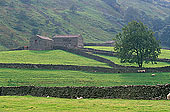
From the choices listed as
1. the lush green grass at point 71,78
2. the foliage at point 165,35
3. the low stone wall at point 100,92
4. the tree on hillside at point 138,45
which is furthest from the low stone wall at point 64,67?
the foliage at point 165,35

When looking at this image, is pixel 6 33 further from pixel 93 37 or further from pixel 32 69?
pixel 32 69

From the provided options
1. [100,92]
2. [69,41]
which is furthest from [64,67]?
[69,41]

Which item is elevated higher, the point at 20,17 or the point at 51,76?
the point at 20,17

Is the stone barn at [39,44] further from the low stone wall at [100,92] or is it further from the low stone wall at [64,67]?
the low stone wall at [100,92]

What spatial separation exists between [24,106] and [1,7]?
566ft

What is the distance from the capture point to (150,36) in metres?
72.8

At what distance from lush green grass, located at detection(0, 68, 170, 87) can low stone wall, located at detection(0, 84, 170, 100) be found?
39.4 feet

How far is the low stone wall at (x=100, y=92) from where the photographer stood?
28297 millimetres

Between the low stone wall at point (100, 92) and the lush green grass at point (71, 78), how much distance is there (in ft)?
39.4

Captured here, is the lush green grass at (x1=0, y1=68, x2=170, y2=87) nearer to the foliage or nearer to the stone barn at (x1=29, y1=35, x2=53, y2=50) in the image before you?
the stone barn at (x1=29, y1=35, x2=53, y2=50)

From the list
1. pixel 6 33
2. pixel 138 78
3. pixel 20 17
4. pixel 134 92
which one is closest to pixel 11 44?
pixel 6 33

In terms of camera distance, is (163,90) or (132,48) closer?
(163,90)

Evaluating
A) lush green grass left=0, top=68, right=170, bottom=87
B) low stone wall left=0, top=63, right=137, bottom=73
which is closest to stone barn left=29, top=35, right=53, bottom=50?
low stone wall left=0, top=63, right=137, bottom=73

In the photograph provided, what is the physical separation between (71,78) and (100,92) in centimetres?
2445
